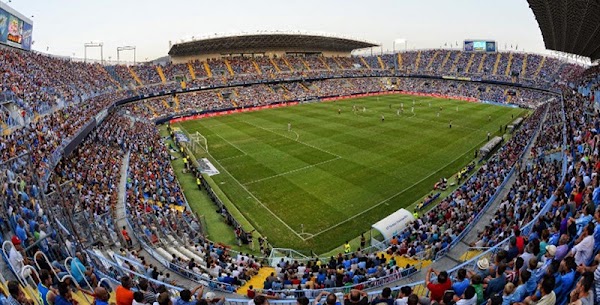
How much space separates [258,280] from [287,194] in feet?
37.6

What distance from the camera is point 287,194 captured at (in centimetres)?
2464

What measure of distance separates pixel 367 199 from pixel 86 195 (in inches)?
612

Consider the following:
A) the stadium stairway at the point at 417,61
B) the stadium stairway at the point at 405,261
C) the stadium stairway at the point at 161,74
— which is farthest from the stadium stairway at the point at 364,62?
the stadium stairway at the point at 405,261

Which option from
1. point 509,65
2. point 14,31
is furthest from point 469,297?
point 509,65

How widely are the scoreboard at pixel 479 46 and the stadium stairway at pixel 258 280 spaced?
84002mm

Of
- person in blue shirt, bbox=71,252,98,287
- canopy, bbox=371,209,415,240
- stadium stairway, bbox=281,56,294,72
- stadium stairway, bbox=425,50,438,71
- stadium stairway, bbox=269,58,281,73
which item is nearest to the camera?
person in blue shirt, bbox=71,252,98,287

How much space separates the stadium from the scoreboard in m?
25.1

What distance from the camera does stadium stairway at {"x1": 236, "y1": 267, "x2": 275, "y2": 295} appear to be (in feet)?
40.4

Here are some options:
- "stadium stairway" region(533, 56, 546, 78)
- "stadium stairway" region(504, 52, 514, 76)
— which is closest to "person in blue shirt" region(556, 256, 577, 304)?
"stadium stairway" region(533, 56, 546, 78)

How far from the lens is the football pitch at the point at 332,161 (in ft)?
69.8

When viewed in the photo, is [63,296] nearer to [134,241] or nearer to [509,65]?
[134,241]

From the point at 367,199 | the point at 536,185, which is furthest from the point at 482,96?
the point at 536,185

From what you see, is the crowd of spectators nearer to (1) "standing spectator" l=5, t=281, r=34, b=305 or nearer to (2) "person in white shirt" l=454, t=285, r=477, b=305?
(2) "person in white shirt" l=454, t=285, r=477, b=305

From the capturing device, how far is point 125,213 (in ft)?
57.6
